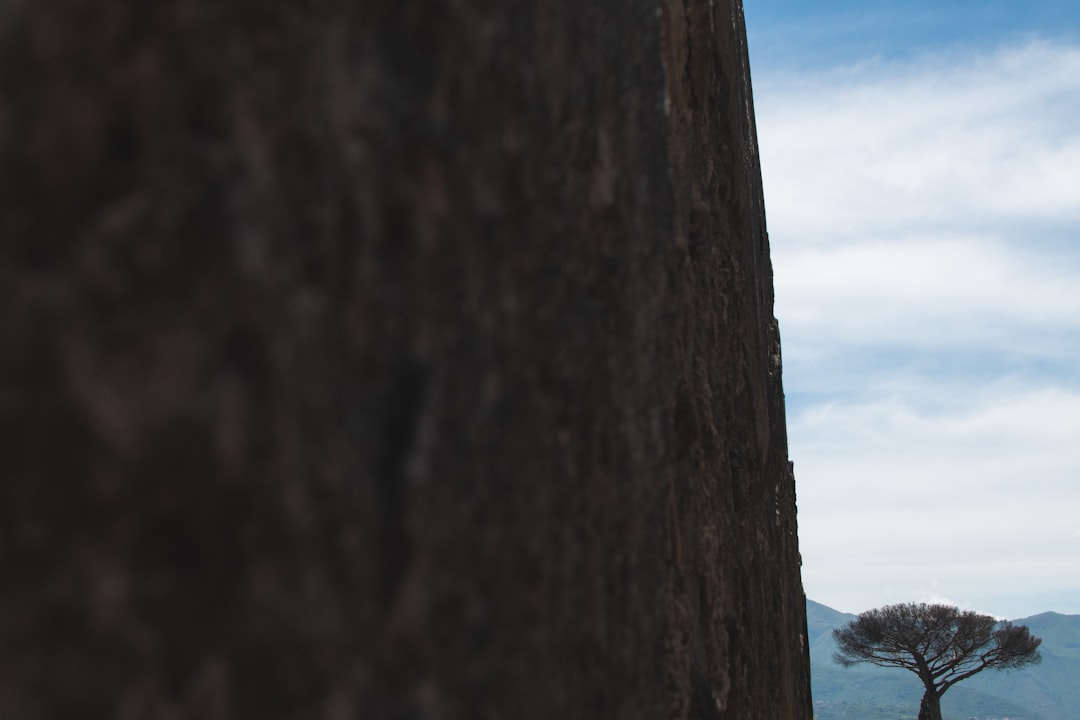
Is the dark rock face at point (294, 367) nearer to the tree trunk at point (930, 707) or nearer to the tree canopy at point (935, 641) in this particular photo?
the tree trunk at point (930, 707)

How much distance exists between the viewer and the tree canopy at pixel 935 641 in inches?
776

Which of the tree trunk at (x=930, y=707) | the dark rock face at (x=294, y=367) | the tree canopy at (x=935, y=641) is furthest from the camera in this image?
the tree canopy at (x=935, y=641)

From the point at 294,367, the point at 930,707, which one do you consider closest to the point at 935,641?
the point at 930,707

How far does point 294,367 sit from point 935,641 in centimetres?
2142

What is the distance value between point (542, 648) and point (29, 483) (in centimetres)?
60

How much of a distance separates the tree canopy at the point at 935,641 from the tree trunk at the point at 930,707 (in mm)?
1579

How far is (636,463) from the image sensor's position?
1.49 meters

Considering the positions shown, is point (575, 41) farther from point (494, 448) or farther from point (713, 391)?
point (713, 391)

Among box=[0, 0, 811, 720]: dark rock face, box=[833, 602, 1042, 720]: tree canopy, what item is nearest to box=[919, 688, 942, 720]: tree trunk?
box=[833, 602, 1042, 720]: tree canopy

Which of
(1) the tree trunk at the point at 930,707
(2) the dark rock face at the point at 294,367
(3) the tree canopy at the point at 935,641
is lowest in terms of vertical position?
(1) the tree trunk at the point at 930,707

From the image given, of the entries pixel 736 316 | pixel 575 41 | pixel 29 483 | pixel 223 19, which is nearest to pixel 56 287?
pixel 29 483

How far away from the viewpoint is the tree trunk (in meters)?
16.6

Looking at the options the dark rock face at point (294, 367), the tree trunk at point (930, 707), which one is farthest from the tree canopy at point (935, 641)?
the dark rock face at point (294, 367)

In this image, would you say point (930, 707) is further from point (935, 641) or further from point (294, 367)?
point (294, 367)
